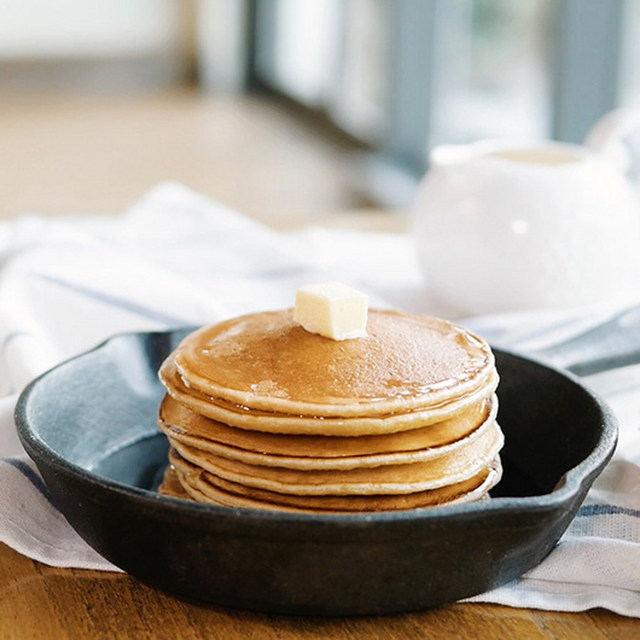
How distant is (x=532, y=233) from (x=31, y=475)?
43 cm

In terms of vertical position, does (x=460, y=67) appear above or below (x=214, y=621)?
below

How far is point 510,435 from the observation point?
596mm

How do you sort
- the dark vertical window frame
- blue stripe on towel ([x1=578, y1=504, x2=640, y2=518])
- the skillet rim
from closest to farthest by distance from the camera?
the skillet rim < blue stripe on towel ([x1=578, y1=504, x2=640, y2=518]) < the dark vertical window frame

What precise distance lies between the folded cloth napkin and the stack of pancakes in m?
0.06

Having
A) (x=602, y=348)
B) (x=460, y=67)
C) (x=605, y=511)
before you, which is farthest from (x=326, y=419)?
(x=460, y=67)

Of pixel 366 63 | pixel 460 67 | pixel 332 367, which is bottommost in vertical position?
pixel 366 63

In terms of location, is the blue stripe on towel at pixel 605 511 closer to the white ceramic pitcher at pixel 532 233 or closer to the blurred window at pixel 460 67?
the white ceramic pitcher at pixel 532 233

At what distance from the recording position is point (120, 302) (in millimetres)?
795

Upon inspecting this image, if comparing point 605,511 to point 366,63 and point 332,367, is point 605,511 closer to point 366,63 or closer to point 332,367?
point 332,367

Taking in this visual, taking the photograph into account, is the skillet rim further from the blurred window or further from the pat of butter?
the blurred window

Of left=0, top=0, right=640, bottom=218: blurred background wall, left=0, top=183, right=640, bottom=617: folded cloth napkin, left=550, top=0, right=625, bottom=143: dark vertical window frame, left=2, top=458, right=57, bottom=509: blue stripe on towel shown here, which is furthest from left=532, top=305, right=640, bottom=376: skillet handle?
left=550, top=0, right=625, bottom=143: dark vertical window frame

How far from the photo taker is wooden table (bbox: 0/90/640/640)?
17.7 inches

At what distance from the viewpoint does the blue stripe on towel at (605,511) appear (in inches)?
20.9

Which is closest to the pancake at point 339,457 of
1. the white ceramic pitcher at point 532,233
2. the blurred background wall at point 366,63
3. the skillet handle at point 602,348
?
the skillet handle at point 602,348
